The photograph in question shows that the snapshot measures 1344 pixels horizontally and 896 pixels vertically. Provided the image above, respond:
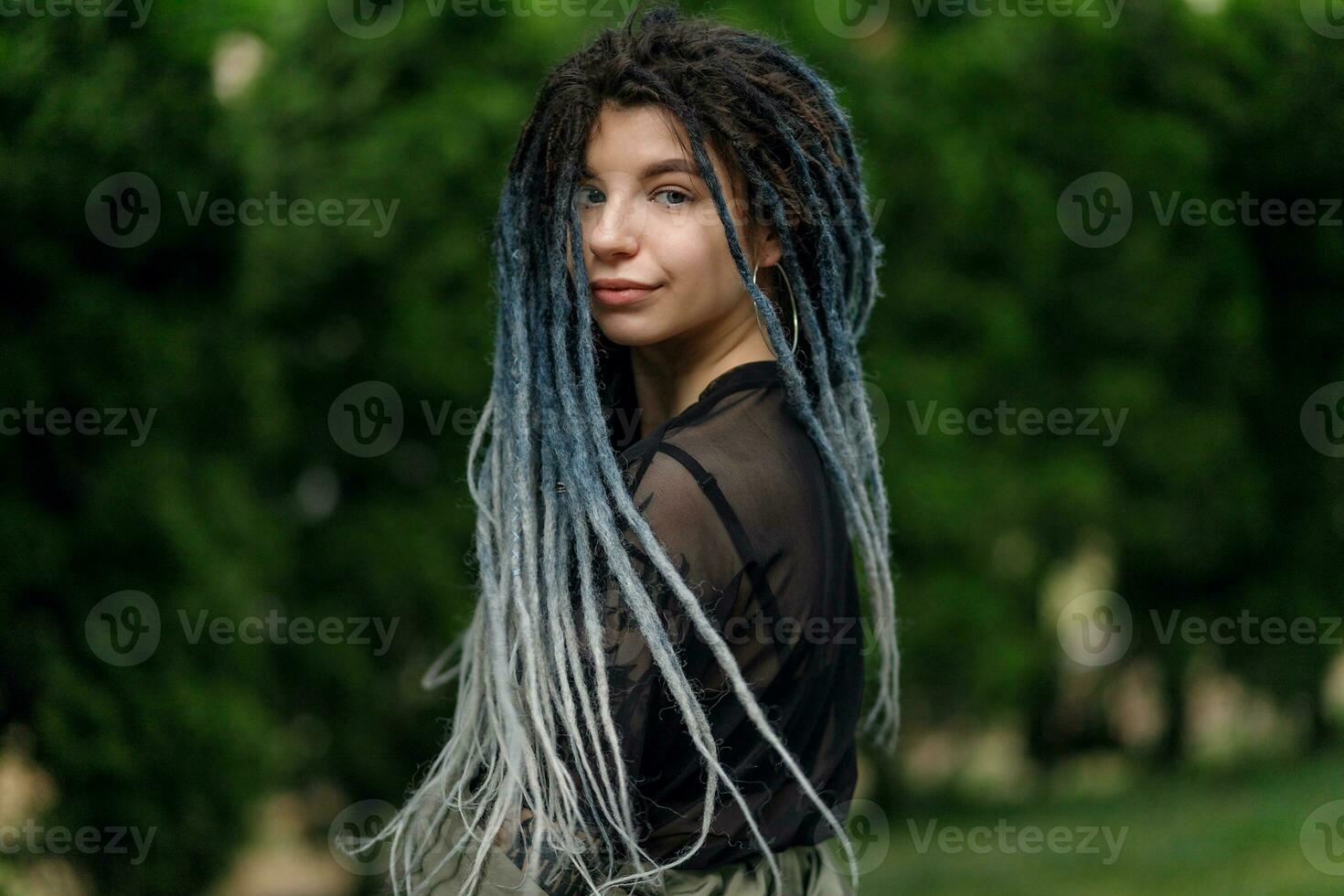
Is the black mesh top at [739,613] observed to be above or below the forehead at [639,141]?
below

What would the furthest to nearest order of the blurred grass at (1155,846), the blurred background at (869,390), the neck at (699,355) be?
the blurred grass at (1155,846), the blurred background at (869,390), the neck at (699,355)

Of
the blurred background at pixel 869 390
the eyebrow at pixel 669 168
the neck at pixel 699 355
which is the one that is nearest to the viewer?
the eyebrow at pixel 669 168

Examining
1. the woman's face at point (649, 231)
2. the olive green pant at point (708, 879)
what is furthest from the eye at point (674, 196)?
the olive green pant at point (708, 879)

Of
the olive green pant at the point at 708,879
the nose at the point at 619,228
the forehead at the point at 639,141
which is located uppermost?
the forehead at the point at 639,141

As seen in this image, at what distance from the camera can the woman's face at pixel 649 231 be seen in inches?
77.1

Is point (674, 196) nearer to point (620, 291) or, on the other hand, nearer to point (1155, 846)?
point (620, 291)

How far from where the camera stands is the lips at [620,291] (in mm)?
1999

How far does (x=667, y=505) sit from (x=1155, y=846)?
211 inches

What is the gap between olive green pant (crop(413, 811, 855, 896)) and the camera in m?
1.82

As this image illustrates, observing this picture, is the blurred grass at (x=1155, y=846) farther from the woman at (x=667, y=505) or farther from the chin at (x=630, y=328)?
the chin at (x=630, y=328)

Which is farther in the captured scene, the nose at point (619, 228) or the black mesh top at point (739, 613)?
the nose at point (619, 228)

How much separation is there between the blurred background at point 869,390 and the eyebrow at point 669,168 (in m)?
0.48

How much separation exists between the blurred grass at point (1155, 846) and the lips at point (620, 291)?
15.3 feet

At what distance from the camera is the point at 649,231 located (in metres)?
1.97
